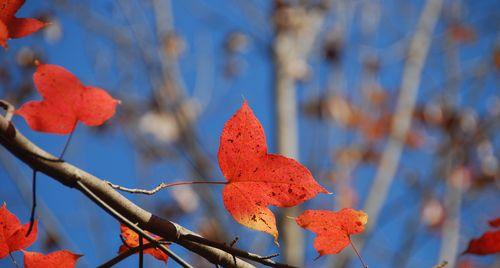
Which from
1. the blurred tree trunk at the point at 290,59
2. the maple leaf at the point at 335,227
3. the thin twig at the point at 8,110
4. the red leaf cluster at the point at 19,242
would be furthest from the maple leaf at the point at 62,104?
the blurred tree trunk at the point at 290,59

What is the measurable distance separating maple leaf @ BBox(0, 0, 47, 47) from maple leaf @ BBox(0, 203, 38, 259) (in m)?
0.25

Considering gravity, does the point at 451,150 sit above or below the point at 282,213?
above

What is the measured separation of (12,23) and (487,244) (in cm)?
76

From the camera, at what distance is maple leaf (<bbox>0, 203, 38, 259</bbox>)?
63 centimetres

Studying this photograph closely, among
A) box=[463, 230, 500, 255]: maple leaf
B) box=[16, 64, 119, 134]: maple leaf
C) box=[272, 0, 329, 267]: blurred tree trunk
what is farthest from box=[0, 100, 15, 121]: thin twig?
box=[272, 0, 329, 267]: blurred tree trunk

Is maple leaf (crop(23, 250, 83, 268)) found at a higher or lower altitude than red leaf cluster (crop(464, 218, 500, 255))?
lower

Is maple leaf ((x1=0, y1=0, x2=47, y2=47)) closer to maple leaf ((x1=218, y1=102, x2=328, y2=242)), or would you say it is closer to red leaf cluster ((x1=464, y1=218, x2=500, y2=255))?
maple leaf ((x1=218, y1=102, x2=328, y2=242))

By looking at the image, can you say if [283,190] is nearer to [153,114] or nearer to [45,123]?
[45,123]

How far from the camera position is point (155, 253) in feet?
2.04

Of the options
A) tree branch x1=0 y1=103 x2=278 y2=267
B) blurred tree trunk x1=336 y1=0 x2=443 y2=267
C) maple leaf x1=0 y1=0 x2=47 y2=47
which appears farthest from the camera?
blurred tree trunk x1=336 y1=0 x2=443 y2=267

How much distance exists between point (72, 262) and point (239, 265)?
0.83ft

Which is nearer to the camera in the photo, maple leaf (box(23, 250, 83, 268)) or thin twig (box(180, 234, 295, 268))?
thin twig (box(180, 234, 295, 268))

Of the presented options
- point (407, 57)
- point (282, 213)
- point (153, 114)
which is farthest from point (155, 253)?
point (153, 114)

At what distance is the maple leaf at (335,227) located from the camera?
0.61 metres
